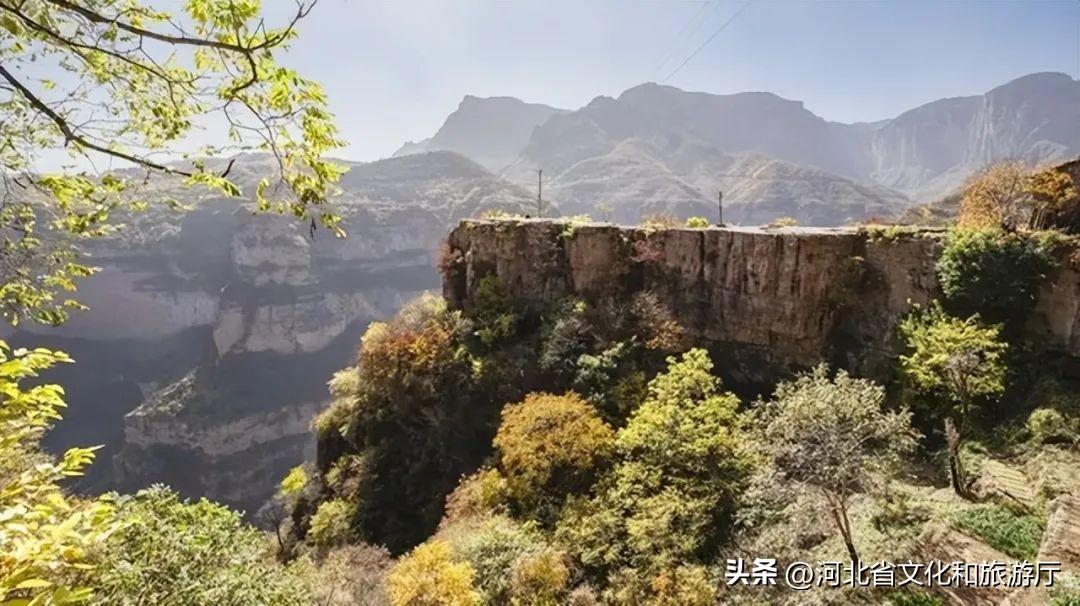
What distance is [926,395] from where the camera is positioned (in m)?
14.5

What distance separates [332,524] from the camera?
19844 millimetres

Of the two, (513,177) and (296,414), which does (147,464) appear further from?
(513,177)

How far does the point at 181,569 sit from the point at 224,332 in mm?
82698

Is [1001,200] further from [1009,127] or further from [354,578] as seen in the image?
[1009,127]

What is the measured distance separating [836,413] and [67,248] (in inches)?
452

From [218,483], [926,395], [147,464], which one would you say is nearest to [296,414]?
[218,483]

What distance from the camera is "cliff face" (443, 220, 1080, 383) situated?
53.8 feet

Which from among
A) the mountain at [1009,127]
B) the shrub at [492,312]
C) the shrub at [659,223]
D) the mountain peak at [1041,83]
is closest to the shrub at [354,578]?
the shrub at [492,312]

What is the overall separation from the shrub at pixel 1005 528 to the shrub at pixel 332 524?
727 inches

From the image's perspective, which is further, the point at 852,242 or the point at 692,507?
the point at 852,242

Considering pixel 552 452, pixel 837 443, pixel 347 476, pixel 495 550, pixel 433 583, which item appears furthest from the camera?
pixel 347 476

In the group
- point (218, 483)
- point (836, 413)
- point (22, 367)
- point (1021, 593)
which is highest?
point (22, 367)

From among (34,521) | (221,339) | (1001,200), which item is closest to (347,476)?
(34,521)

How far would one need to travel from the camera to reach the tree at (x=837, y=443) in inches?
365
